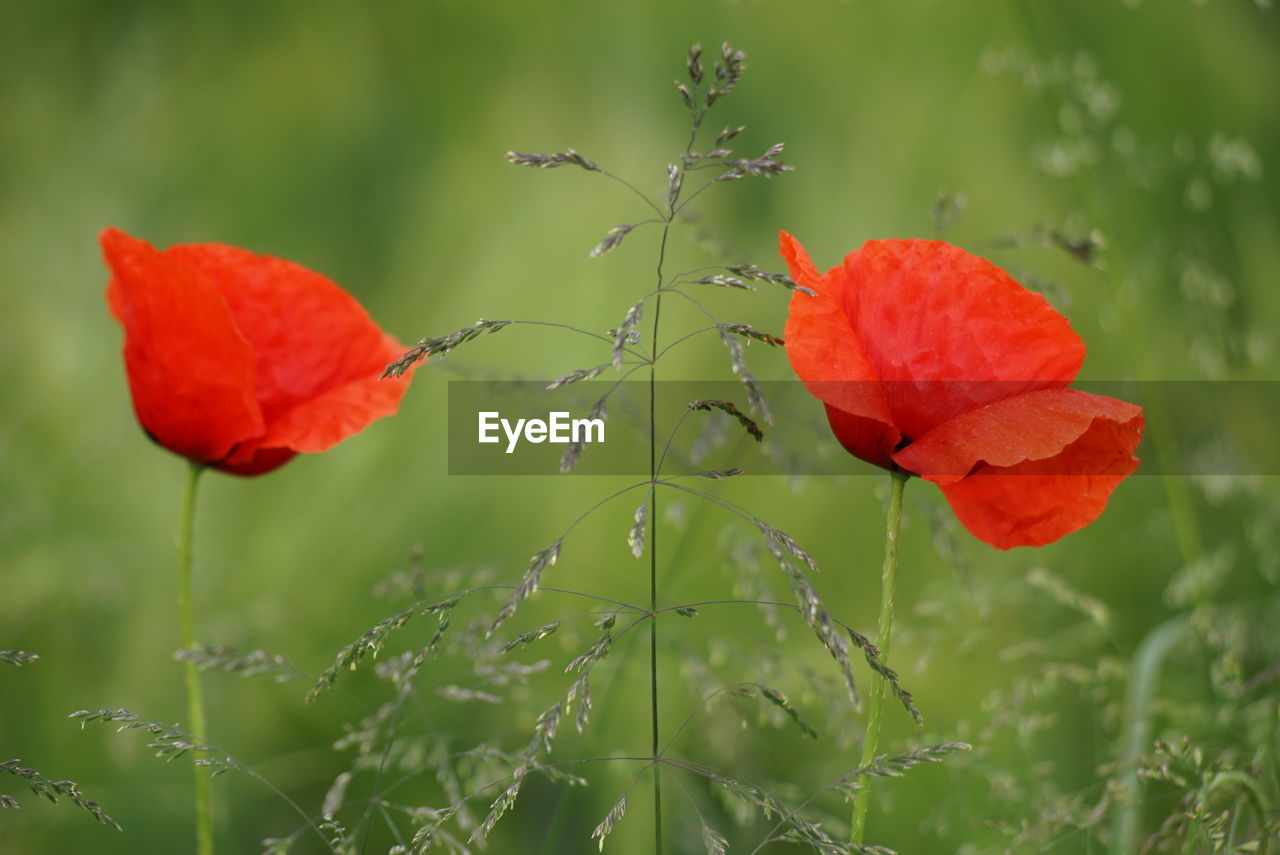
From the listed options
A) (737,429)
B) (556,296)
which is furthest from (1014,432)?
(556,296)

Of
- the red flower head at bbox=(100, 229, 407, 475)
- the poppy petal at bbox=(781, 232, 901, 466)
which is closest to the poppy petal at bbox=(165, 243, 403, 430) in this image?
the red flower head at bbox=(100, 229, 407, 475)

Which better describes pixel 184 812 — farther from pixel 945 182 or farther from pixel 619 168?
pixel 945 182

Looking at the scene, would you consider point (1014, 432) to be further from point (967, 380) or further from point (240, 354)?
point (240, 354)

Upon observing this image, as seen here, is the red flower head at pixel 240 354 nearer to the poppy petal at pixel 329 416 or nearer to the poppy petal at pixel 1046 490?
the poppy petal at pixel 329 416

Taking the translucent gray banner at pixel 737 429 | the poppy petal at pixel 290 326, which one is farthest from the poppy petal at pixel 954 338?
the poppy petal at pixel 290 326

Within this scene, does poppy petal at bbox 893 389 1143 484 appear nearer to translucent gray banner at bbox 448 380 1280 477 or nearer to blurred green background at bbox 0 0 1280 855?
translucent gray banner at bbox 448 380 1280 477
